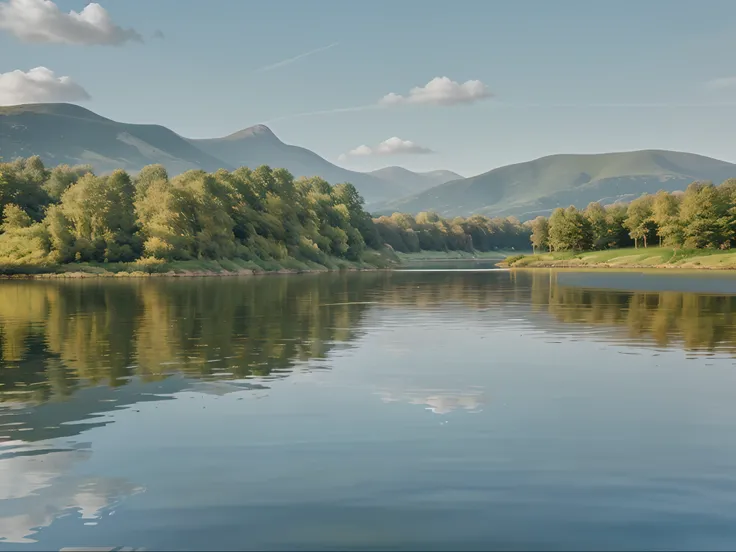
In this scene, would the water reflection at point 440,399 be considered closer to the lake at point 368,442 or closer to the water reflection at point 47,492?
the lake at point 368,442

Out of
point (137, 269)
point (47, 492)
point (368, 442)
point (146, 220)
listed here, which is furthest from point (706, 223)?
point (47, 492)

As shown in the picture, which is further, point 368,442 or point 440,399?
point 440,399

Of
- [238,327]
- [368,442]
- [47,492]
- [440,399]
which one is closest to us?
[47,492]

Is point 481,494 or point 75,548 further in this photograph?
point 481,494

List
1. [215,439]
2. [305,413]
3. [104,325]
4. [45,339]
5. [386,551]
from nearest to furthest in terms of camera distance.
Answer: [386,551]
[215,439]
[305,413]
[45,339]
[104,325]

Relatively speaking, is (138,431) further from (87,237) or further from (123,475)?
(87,237)

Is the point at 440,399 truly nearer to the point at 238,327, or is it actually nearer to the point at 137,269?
the point at 238,327

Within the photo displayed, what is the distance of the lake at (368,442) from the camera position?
1223 centimetres

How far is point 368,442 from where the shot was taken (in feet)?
58.2

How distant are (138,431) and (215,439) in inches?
87.4

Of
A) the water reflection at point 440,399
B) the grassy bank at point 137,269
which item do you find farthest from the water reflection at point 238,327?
the grassy bank at point 137,269

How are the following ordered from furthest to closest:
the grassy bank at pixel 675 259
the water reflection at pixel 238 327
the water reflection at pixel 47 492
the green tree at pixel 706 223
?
the green tree at pixel 706 223
the grassy bank at pixel 675 259
the water reflection at pixel 238 327
the water reflection at pixel 47 492

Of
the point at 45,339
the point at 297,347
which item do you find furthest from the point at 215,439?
the point at 45,339

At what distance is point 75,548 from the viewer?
11.4m
